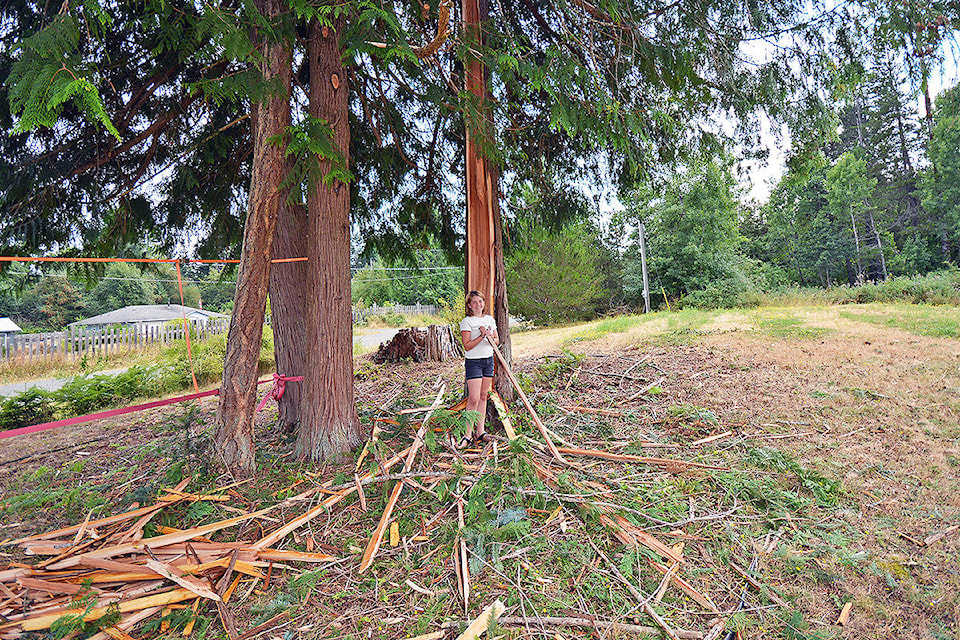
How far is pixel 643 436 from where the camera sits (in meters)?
4.28

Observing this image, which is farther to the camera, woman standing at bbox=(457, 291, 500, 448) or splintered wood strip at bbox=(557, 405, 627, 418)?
splintered wood strip at bbox=(557, 405, 627, 418)

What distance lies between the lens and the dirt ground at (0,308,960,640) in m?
2.54

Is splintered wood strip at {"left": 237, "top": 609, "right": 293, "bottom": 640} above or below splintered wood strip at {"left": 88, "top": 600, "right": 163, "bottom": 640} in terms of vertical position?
below

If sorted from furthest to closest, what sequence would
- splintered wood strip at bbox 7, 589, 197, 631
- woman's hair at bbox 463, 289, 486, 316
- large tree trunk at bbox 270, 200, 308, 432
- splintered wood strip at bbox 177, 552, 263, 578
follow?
large tree trunk at bbox 270, 200, 308, 432 < woman's hair at bbox 463, 289, 486, 316 < splintered wood strip at bbox 177, 552, 263, 578 < splintered wood strip at bbox 7, 589, 197, 631

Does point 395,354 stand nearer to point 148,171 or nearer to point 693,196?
point 148,171

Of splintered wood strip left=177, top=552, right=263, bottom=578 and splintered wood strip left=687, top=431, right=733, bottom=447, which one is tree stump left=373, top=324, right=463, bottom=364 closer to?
splintered wood strip left=687, top=431, right=733, bottom=447

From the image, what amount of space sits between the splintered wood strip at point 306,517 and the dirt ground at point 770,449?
133 millimetres

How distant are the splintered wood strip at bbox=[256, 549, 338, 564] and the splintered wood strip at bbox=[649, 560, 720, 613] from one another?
188cm

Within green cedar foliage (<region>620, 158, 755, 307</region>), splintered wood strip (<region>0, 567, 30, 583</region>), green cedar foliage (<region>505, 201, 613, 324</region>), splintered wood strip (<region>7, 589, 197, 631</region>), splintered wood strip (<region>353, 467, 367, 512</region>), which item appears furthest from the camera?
green cedar foliage (<region>620, 158, 755, 307</region>)

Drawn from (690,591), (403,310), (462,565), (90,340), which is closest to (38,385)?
(90,340)

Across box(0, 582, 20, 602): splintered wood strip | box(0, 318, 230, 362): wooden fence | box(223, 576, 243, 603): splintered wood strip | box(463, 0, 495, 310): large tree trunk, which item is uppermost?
box(463, 0, 495, 310): large tree trunk

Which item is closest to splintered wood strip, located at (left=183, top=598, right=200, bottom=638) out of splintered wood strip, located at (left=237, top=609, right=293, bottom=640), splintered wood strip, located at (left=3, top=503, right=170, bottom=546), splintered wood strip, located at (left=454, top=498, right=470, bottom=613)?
splintered wood strip, located at (left=237, top=609, right=293, bottom=640)

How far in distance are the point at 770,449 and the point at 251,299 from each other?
4512mm

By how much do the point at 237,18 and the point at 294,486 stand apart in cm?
309
